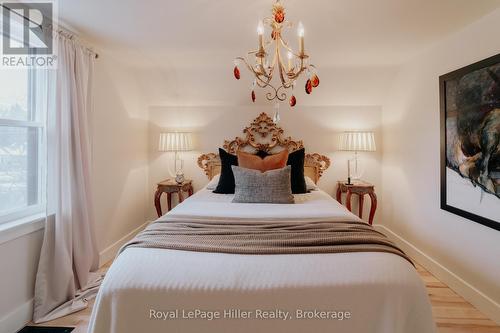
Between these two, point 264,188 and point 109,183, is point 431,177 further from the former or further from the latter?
point 109,183

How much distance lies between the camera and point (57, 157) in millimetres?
2057

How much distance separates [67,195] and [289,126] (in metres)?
2.70

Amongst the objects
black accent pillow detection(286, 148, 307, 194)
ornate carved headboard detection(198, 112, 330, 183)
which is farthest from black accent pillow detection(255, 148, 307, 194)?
ornate carved headboard detection(198, 112, 330, 183)

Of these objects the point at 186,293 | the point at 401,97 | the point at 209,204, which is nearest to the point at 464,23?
the point at 401,97

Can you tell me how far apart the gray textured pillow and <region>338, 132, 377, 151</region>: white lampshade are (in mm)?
1270

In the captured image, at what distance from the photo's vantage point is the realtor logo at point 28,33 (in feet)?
5.96

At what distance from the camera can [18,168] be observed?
6.42 feet

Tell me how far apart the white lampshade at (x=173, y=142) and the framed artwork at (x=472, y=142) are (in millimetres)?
2894

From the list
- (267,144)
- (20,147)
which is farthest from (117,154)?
(267,144)

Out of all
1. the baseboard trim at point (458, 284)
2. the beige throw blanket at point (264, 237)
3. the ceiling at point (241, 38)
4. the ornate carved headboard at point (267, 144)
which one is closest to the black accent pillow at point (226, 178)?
the ornate carved headboard at point (267, 144)

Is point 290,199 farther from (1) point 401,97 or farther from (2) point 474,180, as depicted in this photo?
(1) point 401,97

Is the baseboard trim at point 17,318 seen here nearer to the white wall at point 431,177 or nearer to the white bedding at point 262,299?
the white bedding at point 262,299

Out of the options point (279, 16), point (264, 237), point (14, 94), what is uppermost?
point (279, 16)

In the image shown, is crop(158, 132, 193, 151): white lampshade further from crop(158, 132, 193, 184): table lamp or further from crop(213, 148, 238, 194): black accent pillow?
crop(213, 148, 238, 194): black accent pillow
